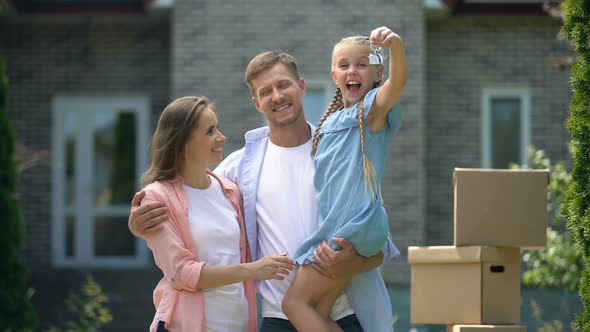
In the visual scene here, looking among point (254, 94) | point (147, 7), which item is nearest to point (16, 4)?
point (147, 7)

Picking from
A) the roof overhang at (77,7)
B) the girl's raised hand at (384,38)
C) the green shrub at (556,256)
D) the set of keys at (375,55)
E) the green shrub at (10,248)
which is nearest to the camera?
the girl's raised hand at (384,38)

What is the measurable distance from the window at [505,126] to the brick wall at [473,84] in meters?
0.08

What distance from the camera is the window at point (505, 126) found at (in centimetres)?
1232

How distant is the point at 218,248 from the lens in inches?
153

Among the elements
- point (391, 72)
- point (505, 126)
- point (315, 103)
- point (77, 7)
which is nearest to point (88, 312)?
point (391, 72)

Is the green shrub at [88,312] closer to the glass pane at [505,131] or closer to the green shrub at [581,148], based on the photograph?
the green shrub at [581,148]

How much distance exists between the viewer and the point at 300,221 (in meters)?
4.01

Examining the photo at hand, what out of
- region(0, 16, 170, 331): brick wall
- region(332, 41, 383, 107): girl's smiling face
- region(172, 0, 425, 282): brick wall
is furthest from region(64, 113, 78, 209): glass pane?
region(332, 41, 383, 107): girl's smiling face

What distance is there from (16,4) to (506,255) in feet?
30.1

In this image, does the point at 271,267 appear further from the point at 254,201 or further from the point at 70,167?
the point at 70,167

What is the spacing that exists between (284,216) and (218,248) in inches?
11.9

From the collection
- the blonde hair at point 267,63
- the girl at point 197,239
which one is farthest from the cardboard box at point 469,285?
the blonde hair at point 267,63

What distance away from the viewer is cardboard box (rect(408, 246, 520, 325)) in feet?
14.2

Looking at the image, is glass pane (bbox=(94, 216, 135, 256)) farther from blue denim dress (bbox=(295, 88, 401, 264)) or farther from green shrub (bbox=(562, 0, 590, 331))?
blue denim dress (bbox=(295, 88, 401, 264))
